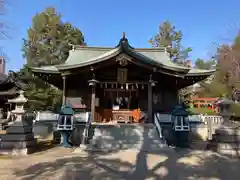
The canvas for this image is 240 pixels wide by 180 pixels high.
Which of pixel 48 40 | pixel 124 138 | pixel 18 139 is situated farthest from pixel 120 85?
pixel 48 40

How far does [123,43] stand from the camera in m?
14.2

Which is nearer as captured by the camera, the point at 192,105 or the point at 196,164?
the point at 196,164

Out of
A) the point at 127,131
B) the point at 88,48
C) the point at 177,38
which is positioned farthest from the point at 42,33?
the point at 127,131

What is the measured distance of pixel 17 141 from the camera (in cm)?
995

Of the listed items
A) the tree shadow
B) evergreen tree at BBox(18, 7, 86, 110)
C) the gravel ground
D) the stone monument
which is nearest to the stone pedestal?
the stone monument

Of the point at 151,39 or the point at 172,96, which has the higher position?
the point at 151,39

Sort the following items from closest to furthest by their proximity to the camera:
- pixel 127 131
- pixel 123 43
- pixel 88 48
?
1. pixel 127 131
2. pixel 123 43
3. pixel 88 48

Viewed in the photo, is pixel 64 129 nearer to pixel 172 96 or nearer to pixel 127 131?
pixel 127 131

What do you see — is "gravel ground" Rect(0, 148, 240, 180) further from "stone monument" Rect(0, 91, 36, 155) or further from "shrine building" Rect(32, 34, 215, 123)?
"shrine building" Rect(32, 34, 215, 123)

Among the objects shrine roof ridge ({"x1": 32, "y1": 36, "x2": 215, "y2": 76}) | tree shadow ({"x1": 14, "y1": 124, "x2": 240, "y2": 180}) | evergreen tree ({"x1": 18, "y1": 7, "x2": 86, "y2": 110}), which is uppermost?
evergreen tree ({"x1": 18, "y1": 7, "x2": 86, "y2": 110})

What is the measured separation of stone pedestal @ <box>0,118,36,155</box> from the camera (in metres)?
9.75

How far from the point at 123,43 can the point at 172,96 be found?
5.87m

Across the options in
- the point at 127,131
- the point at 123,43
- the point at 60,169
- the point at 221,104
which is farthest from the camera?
the point at 123,43

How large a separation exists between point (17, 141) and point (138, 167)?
5.76m
